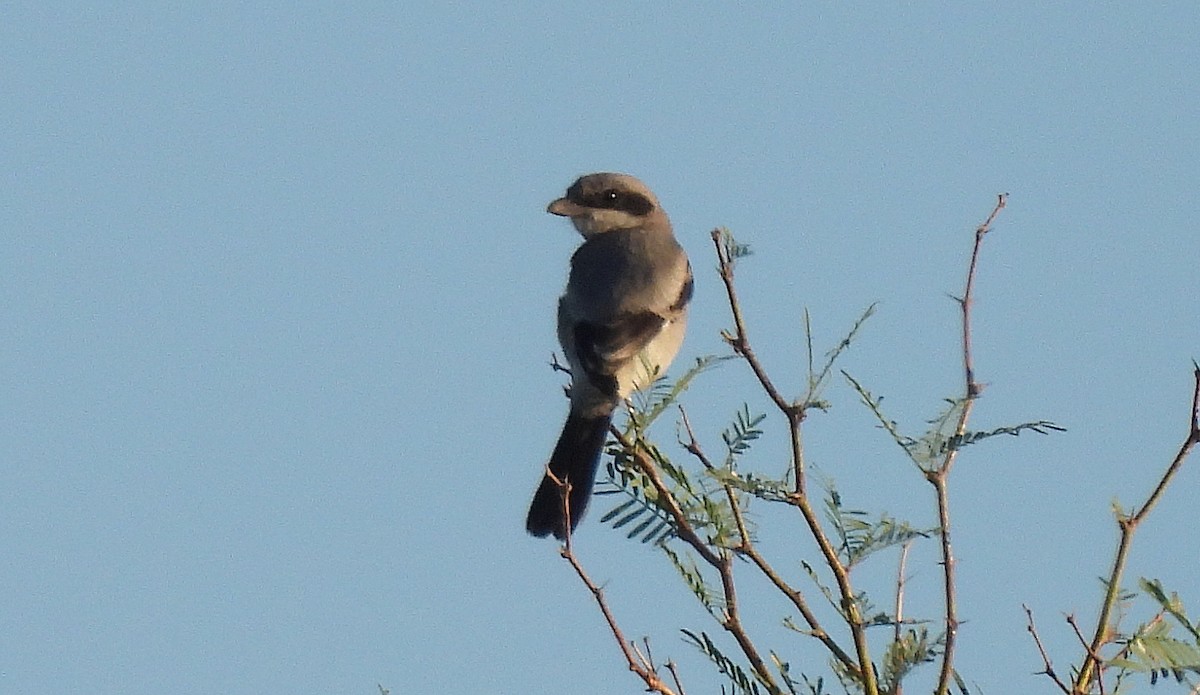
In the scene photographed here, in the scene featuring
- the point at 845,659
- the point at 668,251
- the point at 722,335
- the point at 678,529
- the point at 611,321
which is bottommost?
the point at 845,659

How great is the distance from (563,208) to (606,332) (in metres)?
1.29

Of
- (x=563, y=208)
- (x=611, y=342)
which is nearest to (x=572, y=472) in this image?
(x=611, y=342)

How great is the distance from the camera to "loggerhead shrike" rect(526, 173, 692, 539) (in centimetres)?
490

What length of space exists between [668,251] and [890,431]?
3.03 m

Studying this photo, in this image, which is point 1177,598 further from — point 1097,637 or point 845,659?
point 845,659

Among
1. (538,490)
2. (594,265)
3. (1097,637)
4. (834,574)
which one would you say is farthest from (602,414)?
(1097,637)

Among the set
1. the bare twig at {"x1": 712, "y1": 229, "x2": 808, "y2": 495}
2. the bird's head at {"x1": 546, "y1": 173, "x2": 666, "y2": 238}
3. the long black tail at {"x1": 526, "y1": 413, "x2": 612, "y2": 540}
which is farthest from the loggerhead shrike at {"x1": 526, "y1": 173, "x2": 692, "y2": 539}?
the bare twig at {"x1": 712, "y1": 229, "x2": 808, "y2": 495}

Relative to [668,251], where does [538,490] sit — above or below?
below

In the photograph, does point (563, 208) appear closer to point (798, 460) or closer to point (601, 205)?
point (601, 205)

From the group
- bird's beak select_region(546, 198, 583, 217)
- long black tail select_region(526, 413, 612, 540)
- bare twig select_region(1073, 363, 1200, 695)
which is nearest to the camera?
bare twig select_region(1073, 363, 1200, 695)

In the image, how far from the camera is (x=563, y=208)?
629cm

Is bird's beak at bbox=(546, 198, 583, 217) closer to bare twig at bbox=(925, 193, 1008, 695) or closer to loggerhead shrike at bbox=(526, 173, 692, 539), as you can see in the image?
loggerhead shrike at bbox=(526, 173, 692, 539)

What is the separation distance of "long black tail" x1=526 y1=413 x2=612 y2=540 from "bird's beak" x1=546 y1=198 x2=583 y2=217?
4.78 ft

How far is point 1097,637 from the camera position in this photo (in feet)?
8.36
